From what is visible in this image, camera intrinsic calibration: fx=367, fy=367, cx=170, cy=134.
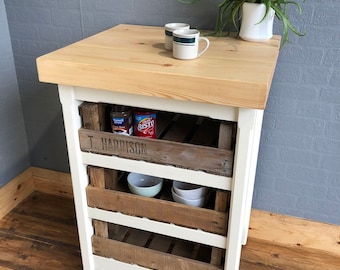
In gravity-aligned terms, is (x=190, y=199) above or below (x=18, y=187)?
above

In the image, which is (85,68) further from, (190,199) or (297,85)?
(297,85)

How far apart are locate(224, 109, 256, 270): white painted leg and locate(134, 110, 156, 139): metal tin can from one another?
332mm

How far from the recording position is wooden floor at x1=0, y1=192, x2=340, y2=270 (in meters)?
1.66

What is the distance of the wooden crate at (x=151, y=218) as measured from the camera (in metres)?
1.21

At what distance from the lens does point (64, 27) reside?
1728 mm

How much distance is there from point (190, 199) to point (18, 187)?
1189mm

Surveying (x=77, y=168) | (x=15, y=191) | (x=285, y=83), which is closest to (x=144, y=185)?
(x=77, y=168)

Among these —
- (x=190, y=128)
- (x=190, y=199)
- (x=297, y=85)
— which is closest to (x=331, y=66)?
(x=297, y=85)

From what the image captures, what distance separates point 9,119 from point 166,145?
1142 mm

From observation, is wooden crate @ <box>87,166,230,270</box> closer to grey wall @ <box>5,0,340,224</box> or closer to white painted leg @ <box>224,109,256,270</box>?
white painted leg @ <box>224,109,256,270</box>

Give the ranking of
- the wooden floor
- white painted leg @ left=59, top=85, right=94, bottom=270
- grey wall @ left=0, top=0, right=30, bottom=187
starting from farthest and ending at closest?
grey wall @ left=0, top=0, right=30, bottom=187 → the wooden floor → white painted leg @ left=59, top=85, right=94, bottom=270

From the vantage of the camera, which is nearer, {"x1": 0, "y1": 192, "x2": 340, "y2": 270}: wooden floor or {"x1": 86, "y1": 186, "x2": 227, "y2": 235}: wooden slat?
{"x1": 86, "y1": 186, "x2": 227, "y2": 235}: wooden slat

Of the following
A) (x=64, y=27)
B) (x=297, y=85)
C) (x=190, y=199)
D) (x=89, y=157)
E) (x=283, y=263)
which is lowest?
(x=283, y=263)

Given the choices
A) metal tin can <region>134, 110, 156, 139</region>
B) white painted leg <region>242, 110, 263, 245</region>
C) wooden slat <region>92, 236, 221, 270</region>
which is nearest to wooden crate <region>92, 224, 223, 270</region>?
wooden slat <region>92, 236, 221, 270</region>
